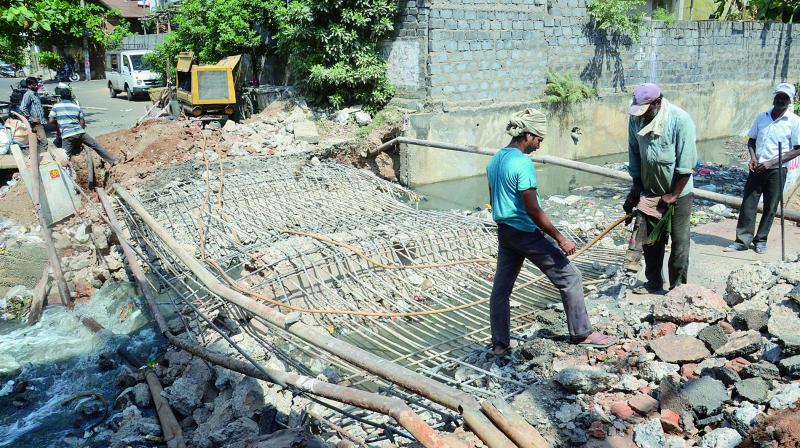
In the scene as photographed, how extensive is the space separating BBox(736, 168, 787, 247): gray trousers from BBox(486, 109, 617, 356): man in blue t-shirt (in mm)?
2647

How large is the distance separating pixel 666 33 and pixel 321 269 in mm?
10921

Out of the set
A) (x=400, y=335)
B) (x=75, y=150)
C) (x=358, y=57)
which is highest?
(x=358, y=57)

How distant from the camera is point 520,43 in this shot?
423 inches

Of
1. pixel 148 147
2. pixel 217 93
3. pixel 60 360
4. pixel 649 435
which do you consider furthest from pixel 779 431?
pixel 217 93

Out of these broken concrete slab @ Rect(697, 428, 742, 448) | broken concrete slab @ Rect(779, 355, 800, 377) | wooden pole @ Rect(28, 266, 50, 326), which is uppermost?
broken concrete slab @ Rect(779, 355, 800, 377)

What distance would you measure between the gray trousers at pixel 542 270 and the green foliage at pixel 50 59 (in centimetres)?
2776

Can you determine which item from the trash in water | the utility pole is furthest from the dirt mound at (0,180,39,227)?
the utility pole

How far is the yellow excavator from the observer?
37.7 feet

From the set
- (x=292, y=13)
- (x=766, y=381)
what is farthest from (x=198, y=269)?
(x=292, y=13)

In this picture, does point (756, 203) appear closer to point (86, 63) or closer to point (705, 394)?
point (705, 394)

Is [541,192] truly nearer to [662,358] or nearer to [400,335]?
[400,335]

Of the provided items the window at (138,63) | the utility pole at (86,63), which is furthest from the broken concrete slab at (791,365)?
the utility pole at (86,63)

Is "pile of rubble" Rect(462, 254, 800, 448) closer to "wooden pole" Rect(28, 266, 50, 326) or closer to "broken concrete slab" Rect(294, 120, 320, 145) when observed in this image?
"wooden pole" Rect(28, 266, 50, 326)

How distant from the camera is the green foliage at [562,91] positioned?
1115 centimetres
